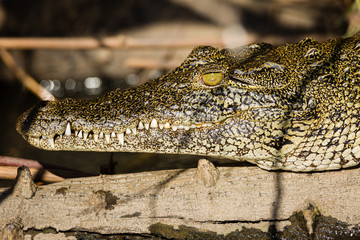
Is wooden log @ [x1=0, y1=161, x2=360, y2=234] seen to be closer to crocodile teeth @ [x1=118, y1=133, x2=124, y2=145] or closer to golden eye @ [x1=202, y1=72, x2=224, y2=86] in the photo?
crocodile teeth @ [x1=118, y1=133, x2=124, y2=145]

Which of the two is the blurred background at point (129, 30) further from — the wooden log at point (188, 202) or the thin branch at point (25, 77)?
the wooden log at point (188, 202)

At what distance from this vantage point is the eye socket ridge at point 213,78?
3.08 m

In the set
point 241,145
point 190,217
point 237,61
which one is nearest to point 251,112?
point 241,145

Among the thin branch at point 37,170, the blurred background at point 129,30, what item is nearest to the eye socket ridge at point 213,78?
the thin branch at point 37,170

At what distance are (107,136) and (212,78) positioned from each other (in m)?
0.87

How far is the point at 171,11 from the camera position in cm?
753

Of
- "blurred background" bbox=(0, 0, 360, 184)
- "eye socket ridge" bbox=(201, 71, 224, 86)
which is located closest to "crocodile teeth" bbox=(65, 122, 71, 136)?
"eye socket ridge" bbox=(201, 71, 224, 86)

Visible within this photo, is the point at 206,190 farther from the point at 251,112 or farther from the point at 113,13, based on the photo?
the point at 113,13

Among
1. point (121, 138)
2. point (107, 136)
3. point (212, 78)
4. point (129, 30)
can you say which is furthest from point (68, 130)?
point (129, 30)

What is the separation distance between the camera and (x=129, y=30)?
24.2 feet

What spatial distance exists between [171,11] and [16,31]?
104 inches

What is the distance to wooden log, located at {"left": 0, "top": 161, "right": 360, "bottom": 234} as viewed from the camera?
2742 millimetres

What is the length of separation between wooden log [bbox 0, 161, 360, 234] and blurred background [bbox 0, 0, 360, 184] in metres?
3.45

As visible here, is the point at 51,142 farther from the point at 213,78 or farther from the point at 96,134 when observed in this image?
the point at 213,78
